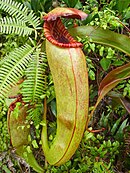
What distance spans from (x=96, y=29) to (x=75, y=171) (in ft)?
2.38

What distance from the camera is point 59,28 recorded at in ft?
5.47

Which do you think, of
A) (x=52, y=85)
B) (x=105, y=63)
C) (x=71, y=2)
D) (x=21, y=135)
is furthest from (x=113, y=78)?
(x=21, y=135)

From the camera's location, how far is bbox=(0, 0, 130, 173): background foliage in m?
1.68

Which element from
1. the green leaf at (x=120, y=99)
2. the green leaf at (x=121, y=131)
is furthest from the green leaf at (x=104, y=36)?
the green leaf at (x=121, y=131)

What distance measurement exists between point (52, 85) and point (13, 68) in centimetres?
22

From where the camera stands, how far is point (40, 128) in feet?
6.17

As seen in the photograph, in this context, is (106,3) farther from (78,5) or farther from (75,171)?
(75,171)

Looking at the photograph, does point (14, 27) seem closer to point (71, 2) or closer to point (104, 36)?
point (71, 2)

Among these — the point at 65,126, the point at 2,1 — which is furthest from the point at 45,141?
the point at 2,1

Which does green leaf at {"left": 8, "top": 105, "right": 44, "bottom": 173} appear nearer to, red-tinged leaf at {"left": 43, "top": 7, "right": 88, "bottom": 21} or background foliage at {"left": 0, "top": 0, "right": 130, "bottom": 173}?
background foliage at {"left": 0, "top": 0, "right": 130, "bottom": 173}

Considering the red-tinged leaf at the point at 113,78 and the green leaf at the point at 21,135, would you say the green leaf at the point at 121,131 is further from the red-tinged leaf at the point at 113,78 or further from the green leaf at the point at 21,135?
the green leaf at the point at 21,135

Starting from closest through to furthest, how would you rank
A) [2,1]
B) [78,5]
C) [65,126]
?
[65,126] → [2,1] → [78,5]

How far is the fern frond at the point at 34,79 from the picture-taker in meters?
1.66

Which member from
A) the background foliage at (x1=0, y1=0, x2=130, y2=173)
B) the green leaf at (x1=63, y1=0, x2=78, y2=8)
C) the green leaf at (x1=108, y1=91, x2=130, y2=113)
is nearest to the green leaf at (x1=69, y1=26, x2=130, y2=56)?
the background foliage at (x1=0, y1=0, x2=130, y2=173)
